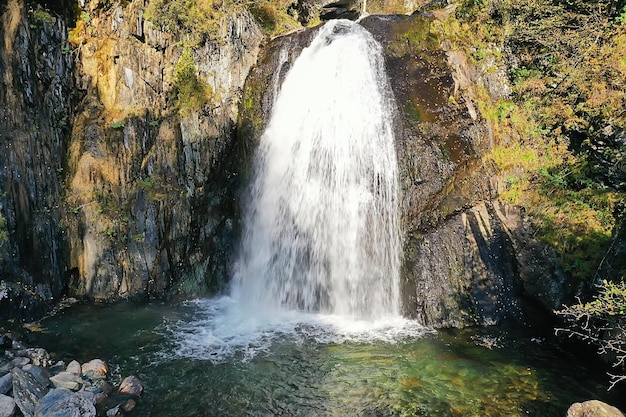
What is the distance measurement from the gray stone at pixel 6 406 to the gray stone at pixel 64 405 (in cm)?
28

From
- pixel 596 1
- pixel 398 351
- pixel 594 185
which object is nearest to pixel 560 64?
pixel 596 1

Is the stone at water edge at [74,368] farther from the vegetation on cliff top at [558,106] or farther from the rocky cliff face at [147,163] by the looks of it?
the vegetation on cliff top at [558,106]

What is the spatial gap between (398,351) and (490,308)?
2.47 metres

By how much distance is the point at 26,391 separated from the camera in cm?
559

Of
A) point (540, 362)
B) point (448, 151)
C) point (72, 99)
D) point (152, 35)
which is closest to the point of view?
point (540, 362)

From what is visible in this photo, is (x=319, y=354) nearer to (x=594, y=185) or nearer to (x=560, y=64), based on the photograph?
(x=594, y=185)

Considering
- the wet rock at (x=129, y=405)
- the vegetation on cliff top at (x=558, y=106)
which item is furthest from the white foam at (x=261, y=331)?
the vegetation on cliff top at (x=558, y=106)

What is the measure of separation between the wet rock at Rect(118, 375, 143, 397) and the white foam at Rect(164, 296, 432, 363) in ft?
3.72

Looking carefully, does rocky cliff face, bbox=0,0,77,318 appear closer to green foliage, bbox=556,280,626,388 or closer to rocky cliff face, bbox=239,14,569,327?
rocky cliff face, bbox=239,14,569,327

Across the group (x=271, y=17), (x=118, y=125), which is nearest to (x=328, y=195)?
(x=118, y=125)

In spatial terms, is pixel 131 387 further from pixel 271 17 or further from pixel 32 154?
pixel 271 17

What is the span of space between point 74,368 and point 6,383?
106 centimetres

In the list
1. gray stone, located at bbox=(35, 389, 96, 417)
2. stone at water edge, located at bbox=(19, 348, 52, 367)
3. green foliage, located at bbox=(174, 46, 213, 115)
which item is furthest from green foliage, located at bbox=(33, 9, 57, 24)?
gray stone, located at bbox=(35, 389, 96, 417)

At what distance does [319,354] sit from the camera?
7496mm
